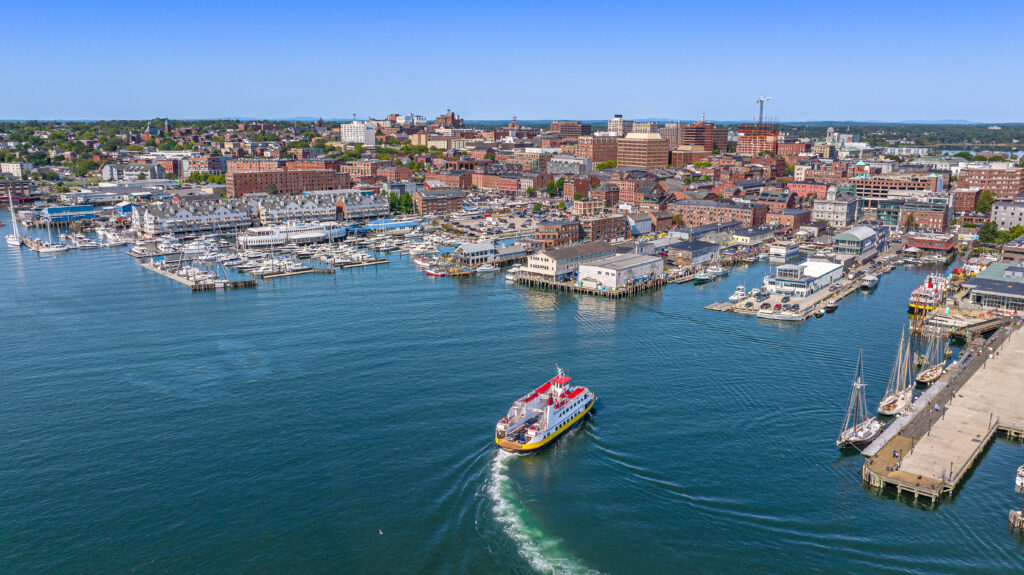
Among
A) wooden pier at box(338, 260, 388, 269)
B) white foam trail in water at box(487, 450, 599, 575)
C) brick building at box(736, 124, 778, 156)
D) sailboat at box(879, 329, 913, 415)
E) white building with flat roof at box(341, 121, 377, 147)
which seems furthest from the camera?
white building with flat roof at box(341, 121, 377, 147)

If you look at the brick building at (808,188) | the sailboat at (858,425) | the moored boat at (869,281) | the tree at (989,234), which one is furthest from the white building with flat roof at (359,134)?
the sailboat at (858,425)

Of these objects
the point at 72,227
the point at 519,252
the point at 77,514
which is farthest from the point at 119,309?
the point at 72,227

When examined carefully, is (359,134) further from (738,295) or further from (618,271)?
(738,295)

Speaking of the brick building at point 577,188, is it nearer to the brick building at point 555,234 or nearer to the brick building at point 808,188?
the brick building at point 808,188

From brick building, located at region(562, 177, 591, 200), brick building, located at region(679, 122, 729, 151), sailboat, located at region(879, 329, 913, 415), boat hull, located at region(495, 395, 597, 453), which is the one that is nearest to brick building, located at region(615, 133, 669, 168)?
brick building, located at region(679, 122, 729, 151)

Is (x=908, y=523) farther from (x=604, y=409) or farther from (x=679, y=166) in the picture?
(x=679, y=166)

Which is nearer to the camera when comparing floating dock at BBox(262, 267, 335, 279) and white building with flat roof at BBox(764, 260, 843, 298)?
white building with flat roof at BBox(764, 260, 843, 298)

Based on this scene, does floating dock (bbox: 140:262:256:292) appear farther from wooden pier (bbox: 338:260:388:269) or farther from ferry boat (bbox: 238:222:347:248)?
ferry boat (bbox: 238:222:347:248)
